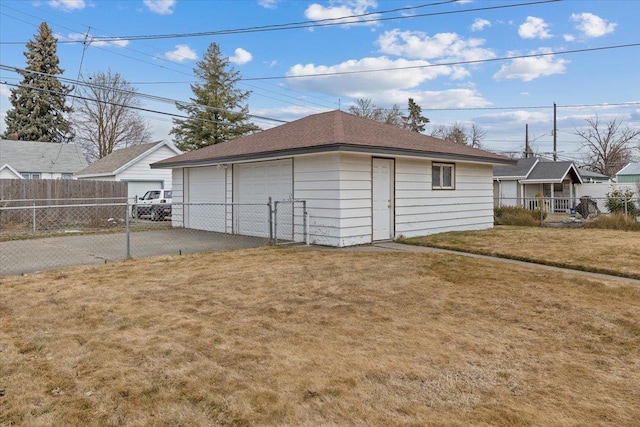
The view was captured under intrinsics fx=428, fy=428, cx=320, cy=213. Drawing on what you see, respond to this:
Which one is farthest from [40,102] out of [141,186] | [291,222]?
[291,222]

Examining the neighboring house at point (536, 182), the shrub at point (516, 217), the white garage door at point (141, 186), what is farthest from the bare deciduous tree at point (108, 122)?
the shrub at point (516, 217)

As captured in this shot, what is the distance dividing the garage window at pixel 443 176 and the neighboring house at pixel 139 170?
1866 cm

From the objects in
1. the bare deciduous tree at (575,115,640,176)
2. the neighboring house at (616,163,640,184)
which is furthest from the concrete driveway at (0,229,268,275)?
the bare deciduous tree at (575,115,640,176)

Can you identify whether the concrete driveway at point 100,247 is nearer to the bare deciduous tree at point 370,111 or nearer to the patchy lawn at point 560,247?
the patchy lawn at point 560,247

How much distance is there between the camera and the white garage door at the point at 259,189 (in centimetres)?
1175

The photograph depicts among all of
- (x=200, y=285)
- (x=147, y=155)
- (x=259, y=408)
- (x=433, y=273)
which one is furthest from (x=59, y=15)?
(x=259, y=408)

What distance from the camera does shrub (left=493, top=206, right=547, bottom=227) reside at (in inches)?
656

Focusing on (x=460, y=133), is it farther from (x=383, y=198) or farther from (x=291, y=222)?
(x=291, y=222)

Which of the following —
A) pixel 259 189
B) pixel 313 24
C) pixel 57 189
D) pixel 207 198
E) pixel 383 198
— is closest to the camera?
pixel 383 198

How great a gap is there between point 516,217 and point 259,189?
34.7 ft

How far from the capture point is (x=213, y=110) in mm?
34281

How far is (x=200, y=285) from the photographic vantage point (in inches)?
250

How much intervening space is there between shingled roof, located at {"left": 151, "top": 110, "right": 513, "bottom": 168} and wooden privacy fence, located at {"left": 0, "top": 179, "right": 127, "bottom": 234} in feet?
18.1

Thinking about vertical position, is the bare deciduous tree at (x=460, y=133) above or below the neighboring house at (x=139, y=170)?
above
